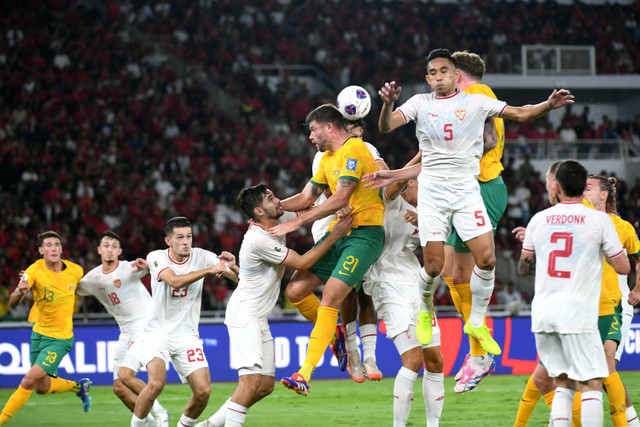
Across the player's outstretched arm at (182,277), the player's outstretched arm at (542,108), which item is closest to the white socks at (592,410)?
the player's outstretched arm at (542,108)

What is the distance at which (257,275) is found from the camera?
8.84 meters

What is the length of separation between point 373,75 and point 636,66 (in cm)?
861

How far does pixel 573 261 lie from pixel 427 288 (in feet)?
6.33

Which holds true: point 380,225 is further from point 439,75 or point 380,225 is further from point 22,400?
point 22,400

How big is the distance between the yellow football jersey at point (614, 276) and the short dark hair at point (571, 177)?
1330 millimetres

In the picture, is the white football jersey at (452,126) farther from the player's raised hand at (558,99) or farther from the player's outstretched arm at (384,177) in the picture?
the player's raised hand at (558,99)

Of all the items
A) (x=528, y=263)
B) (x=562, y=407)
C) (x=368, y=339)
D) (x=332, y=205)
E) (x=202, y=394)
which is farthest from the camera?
(x=202, y=394)

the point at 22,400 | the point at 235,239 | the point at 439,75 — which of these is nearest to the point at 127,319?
the point at 22,400

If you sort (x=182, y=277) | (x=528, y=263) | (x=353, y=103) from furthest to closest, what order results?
1. (x=182, y=277)
2. (x=353, y=103)
3. (x=528, y=263)

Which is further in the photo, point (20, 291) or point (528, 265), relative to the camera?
point (20, 291)

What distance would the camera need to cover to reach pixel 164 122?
23531 mm

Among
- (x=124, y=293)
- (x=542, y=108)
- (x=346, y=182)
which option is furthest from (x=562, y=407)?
(x=124, y=293)

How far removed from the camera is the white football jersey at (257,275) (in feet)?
28.0

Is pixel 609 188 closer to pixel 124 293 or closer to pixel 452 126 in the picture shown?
pixel 452 126
